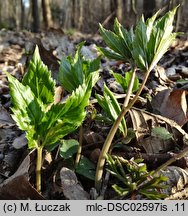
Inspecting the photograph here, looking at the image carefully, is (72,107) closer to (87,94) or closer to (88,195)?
(87,94)

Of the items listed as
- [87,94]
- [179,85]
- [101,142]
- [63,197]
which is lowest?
[63,197]

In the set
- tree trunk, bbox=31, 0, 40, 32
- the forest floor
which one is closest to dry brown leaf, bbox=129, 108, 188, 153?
the forest floor

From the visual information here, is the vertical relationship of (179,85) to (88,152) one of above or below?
above

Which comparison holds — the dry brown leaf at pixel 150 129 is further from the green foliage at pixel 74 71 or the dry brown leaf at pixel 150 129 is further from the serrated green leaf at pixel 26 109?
the serrated green leaf at pixel 26 109

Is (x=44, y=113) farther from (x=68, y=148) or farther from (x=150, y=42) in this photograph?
(x=150, y=42)

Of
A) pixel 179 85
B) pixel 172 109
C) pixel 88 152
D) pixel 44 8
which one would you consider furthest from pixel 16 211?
pixel 44 8

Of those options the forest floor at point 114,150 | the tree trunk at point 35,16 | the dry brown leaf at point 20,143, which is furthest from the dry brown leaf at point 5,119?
the tree trunk at point 35,16

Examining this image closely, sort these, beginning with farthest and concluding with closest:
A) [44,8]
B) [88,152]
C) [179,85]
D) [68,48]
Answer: [44,8], [68,48], [179,85], [88,152]
